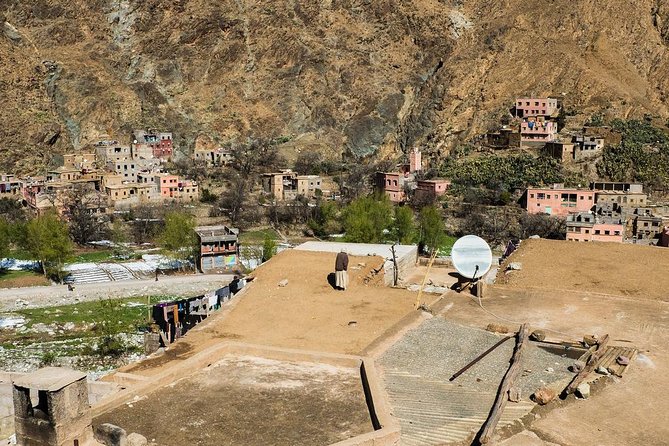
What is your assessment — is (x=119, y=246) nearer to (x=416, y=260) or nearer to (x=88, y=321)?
(x=88, y=321)

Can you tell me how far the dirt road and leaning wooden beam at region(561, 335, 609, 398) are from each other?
29151 millimetres

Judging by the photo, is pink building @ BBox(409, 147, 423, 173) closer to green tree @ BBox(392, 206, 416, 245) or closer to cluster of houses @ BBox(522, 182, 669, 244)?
cluster of houses @ BBox(522, 182, 669, 244)

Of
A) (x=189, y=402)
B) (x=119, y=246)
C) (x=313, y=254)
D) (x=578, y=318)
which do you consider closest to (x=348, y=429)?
(x=189, y=402)

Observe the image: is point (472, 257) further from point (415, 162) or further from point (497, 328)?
point (415, 162)

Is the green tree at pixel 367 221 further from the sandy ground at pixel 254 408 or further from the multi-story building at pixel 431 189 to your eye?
the sandy ground at pixel 254 408

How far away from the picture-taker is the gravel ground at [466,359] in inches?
632

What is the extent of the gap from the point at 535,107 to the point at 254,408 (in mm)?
76587

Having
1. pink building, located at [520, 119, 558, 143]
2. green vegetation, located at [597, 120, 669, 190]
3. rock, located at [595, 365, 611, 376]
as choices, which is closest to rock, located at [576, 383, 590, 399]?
rock, located at [595, 365, 611, 376]

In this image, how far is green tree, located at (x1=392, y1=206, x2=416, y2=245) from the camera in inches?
2245

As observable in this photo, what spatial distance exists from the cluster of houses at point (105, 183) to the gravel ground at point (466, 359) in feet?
175

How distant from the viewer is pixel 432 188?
72500mm

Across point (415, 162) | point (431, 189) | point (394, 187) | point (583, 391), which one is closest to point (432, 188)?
point (431, 189)

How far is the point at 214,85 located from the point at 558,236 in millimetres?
56786

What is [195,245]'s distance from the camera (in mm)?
51594
